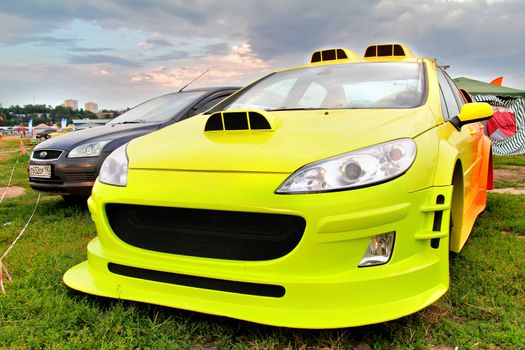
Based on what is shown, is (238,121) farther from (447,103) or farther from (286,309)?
(447,103)

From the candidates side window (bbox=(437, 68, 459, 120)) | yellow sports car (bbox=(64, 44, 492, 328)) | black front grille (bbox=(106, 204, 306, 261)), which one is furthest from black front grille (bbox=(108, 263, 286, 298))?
side window (bbox=(437, 68, 459, 120))

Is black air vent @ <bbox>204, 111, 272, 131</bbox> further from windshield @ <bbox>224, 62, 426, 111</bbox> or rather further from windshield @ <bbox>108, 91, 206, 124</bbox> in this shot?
windshield @ <bbox>108, 91, 206, 124</bbox>

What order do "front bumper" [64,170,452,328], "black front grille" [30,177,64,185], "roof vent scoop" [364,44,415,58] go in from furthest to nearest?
"black front grille" [30,177,64,185]
"roof vent scoop" [364,44,415,58]
"front bumper" [64,170,452,328]

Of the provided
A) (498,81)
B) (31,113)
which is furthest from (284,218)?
(31,113)

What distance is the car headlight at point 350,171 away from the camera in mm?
1955

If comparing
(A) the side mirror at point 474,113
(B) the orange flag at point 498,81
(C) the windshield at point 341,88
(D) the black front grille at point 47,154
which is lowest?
(D) the black front grille at point 47,154

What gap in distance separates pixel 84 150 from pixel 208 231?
11.3 feet

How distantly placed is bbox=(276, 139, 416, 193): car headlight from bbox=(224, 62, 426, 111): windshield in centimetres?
70

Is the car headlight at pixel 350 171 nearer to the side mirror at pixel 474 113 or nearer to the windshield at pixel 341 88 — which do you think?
the windshield at pixel 341 88

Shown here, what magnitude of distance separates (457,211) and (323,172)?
4.21 ft

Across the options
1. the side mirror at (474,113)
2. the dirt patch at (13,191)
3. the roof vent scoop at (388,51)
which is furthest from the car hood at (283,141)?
the dirt patch at (13,191)

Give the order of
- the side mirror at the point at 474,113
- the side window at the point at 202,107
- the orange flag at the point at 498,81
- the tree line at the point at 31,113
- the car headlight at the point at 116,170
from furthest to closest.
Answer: the tree line at the point at 31,113, the orange flag at the point at 498,81, the side window at the point at 202,107, the side mirror at the point at 474,113, the car headlight at the point at 116,170

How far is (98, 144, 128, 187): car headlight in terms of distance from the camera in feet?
7.76

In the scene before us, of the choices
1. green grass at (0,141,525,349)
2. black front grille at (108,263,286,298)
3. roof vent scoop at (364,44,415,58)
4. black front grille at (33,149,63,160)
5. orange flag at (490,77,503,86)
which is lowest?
green grass at (0,141,525,349)
